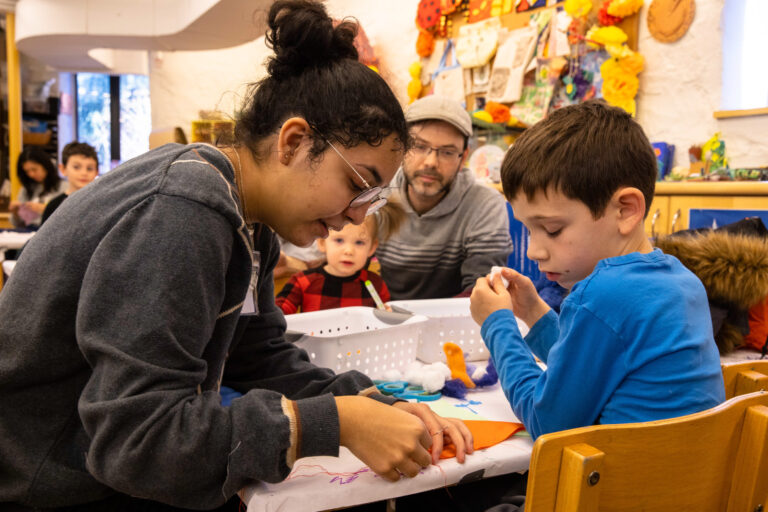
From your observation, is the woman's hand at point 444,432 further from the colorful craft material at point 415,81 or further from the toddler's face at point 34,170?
the toddler's face at point 34,170

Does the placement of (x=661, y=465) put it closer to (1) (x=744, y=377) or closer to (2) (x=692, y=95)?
(1) (x=744, y=377)

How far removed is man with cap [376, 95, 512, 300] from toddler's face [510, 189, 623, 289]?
47.5 inches

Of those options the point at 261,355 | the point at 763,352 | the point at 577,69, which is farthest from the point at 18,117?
the point at 763,352

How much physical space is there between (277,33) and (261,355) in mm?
646

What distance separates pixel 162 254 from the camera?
762mm

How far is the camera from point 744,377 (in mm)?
1041

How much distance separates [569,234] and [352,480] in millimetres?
580

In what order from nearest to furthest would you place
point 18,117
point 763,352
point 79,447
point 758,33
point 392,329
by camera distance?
point 79,447, point 392,329, point 763,352, point 758,33, point 18,117

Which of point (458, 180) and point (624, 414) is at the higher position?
A: point (458, 180)

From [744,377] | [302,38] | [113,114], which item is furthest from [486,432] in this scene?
[113,114]

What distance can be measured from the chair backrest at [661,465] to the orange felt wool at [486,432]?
0.82 feet

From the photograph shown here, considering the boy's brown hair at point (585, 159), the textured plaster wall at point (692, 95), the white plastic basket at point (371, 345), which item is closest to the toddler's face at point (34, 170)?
the textured plaster wall at point (692, 95)

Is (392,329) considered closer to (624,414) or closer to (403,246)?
(624,414)

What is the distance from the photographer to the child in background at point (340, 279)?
6.99 ft
